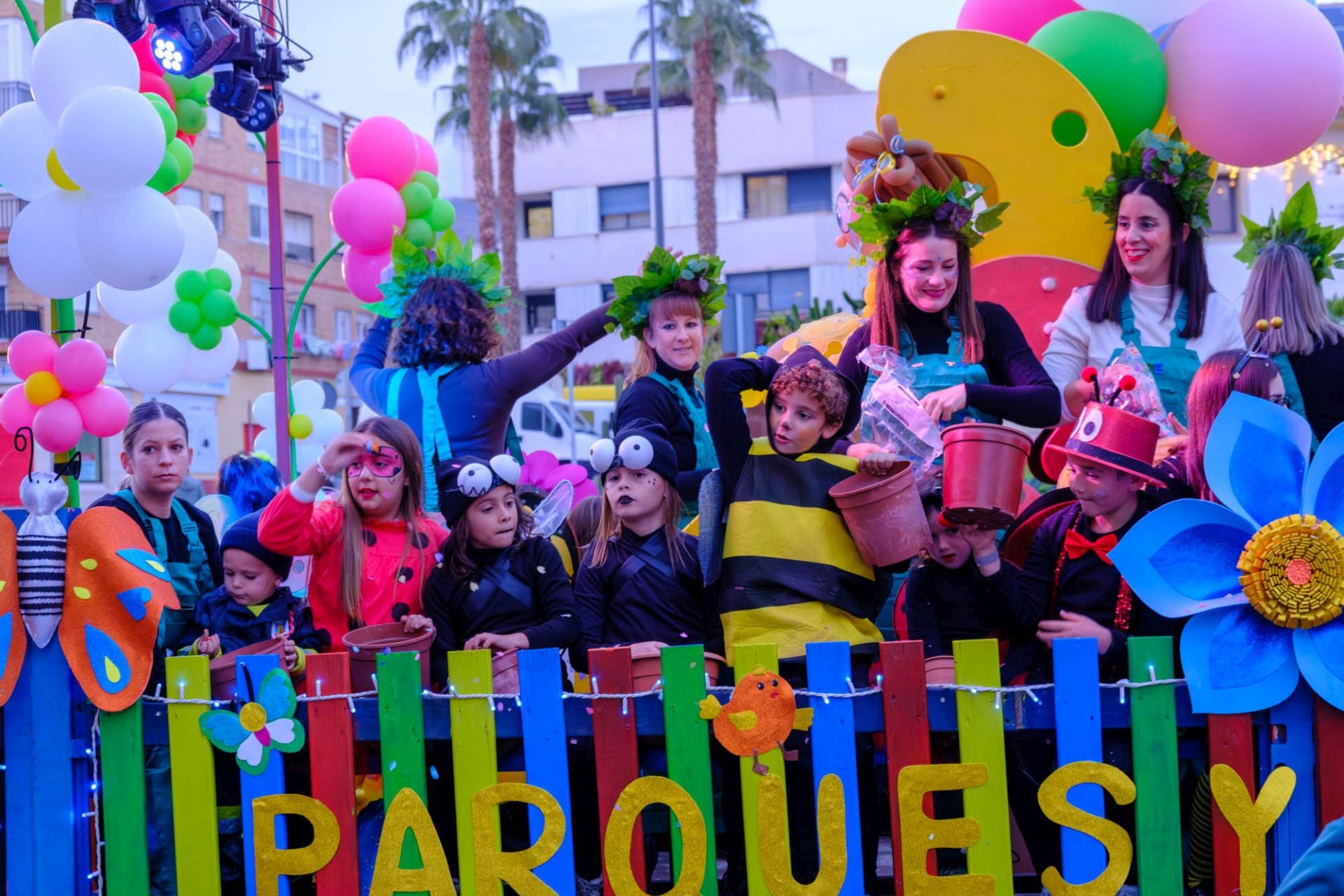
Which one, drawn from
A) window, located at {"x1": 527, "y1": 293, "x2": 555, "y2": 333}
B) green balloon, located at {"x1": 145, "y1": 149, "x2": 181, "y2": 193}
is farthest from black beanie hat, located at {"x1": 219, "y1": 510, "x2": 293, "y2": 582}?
window, located at {"x1": 527, "y1": 293, "x2": 555, "y2": 333}

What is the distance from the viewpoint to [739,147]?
1359 inches

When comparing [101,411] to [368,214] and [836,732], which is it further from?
[836,732]

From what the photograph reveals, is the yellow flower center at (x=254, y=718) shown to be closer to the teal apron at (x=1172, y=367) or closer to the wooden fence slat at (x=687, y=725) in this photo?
the wooden fence slat at (x=687, y=725)

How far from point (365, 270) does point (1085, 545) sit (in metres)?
4.51

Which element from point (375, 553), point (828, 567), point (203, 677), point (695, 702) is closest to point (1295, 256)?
point (828, 567)

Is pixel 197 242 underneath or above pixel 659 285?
above

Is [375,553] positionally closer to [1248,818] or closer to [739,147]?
[1248,818]

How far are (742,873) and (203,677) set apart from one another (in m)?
1.38

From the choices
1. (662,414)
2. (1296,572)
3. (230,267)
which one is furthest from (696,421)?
(230,267)

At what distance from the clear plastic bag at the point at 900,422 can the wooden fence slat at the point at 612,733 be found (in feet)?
3.35

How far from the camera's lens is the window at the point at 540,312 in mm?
36812

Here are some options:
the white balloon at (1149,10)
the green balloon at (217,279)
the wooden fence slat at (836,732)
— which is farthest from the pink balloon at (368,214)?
the wooden fence slat at (836,732)

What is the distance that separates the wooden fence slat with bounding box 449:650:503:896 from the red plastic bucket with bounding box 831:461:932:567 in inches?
38.2

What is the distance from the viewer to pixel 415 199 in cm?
714
